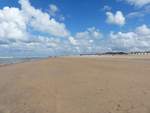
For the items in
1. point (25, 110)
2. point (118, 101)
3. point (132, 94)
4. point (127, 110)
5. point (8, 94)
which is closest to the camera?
point (127, 110)

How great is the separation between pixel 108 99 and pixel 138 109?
1.76 m

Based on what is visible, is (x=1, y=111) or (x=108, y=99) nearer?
(x=1, y=111)

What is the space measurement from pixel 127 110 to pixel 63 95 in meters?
3.64

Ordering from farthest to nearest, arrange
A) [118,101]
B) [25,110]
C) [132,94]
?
[132,94]
[118,101]
[25,110]

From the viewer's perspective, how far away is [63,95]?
423 inches

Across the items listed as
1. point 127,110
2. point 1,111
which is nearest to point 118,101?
point 127,110

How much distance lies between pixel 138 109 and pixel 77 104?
2306 mm

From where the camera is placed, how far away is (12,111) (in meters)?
8.58

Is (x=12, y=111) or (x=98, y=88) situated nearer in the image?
(x=12, y=111)

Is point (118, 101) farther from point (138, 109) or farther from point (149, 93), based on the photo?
point (149, 93)

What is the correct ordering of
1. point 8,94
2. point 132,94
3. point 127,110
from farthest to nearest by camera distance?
1. point 8,94
2. point 132,94
3. point 127,110

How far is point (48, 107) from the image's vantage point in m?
8.77

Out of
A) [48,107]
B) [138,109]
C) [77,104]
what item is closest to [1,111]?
[48,107]

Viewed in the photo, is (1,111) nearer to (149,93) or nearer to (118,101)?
(118,101)
